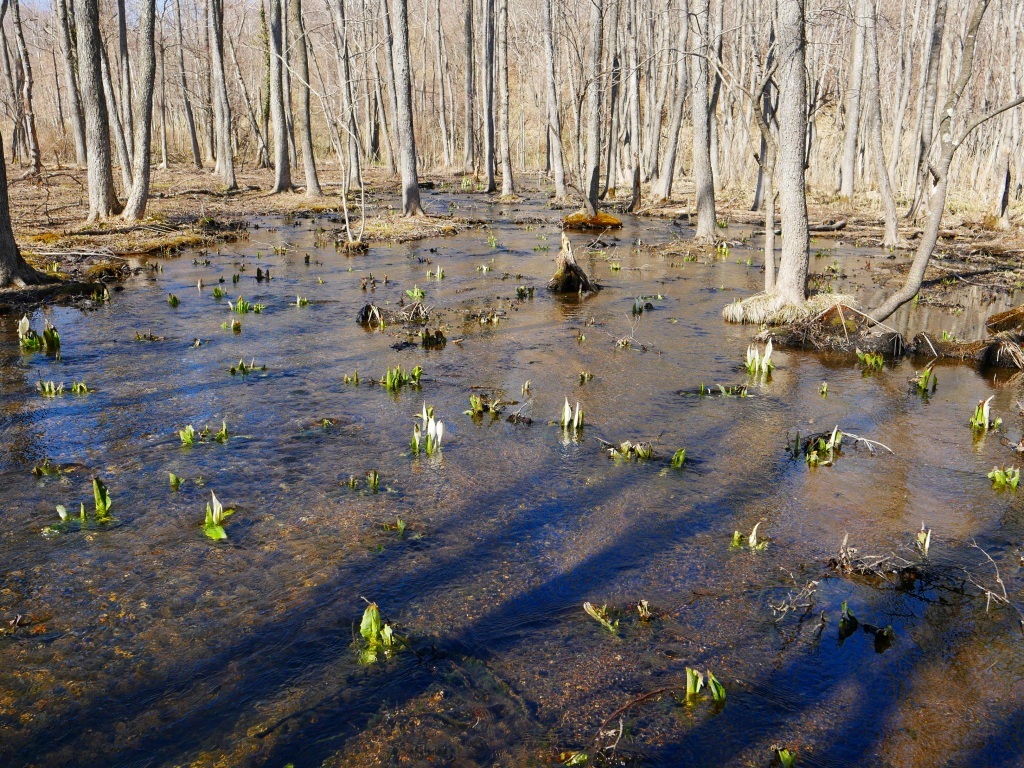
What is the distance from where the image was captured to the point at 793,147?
10.8m

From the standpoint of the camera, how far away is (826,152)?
1612 inches

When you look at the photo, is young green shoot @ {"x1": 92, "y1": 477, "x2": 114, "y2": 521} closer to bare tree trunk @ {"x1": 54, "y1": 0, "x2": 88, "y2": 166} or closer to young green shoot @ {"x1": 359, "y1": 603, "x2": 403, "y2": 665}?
young green shoot @ {"x1": 359, "y1": 603, "x2": 403, "y2": 665}

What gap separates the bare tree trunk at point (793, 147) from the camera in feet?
34.2

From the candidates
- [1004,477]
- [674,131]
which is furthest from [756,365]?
[674,131]

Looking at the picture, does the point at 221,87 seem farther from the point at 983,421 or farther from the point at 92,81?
the point at 983,421

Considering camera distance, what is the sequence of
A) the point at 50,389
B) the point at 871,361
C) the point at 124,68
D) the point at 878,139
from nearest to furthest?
the point at 50,389, the point at 871,361, the point at 878,139, the point at 124,68

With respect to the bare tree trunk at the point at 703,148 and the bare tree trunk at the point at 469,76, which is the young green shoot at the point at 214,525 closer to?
the bare tree trunk at the point at 703,148

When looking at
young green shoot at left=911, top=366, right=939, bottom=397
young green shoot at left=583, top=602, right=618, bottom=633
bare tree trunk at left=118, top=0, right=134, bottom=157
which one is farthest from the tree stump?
bare tree trunk at left=118, top=0, right=134, bottom=157

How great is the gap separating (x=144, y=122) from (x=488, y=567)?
17.9 m

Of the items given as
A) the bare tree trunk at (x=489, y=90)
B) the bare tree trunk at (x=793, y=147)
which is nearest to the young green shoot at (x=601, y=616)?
the bare tree trunk at (x=793, y=147)

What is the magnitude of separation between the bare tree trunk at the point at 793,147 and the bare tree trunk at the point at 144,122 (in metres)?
14.6

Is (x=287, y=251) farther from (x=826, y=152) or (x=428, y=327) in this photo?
(x=826, y=152)

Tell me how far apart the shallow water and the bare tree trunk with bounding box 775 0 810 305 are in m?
2.04

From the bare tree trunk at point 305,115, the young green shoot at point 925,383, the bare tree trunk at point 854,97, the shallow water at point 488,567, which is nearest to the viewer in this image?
the shallow water at point 488,567
